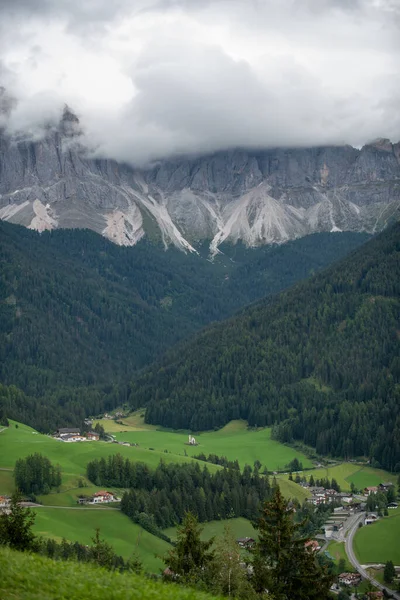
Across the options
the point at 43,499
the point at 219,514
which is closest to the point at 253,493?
the point at 219,514

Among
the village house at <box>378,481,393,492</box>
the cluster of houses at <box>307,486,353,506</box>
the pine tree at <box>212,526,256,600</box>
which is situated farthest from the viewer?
the village house at <box>378,481,393,492</box>

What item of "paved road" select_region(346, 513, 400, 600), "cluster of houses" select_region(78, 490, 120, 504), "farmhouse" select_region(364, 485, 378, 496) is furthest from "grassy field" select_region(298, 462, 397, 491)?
"cluster of houses" select_region(78, 490, 120, 504)

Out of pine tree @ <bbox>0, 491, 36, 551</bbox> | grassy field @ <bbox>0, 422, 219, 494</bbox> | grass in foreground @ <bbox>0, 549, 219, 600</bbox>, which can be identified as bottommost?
grassy field @ <bbox>0, 422, 219, 494</bbox>

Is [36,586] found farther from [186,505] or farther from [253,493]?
[253,493]

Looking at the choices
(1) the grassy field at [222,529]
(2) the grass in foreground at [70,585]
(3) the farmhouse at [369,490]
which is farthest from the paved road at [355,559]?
(2) the grass in foreground at [70,585]

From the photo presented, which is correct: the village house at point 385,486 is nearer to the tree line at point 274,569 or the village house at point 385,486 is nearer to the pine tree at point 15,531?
the tree line at point 274,569

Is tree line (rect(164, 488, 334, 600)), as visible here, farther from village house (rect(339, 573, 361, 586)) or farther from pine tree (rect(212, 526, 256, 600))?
village house (rect(339, 573, 361, 586))
